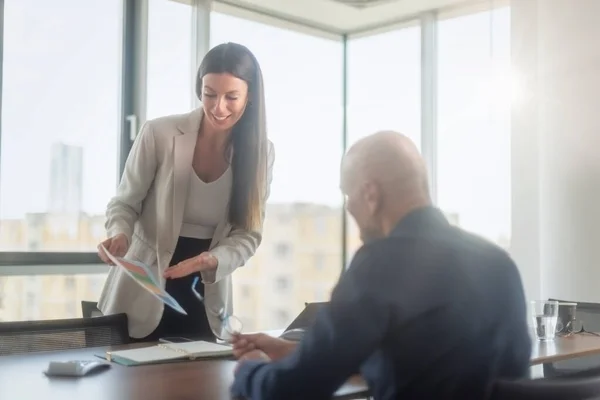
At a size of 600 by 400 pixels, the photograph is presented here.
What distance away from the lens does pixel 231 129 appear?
2371mm

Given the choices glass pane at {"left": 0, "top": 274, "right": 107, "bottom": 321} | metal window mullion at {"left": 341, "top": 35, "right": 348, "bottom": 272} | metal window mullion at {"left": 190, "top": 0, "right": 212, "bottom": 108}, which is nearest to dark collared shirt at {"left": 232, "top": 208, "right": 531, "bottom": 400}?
glass pane at {"left": 0, "top": 274, "right": 107, "bottom": 321}

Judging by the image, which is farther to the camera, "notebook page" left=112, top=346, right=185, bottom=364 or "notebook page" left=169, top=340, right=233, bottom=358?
"notebook page" left=169, top=340, right=233, bottom=358

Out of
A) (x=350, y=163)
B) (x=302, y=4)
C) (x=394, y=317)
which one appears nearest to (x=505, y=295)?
(x=394, y=317)

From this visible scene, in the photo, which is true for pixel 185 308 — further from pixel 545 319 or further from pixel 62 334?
pixel 545 319

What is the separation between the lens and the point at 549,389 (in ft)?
3.02

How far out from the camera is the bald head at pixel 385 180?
4.09ft

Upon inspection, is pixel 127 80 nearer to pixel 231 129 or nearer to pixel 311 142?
pixel 311 142

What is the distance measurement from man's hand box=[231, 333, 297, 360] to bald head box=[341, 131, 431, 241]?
1.19ft

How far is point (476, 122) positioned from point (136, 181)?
2580 mm

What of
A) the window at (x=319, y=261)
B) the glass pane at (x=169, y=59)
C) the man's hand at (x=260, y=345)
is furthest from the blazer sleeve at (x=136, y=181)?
the window at (x=319, y=261)

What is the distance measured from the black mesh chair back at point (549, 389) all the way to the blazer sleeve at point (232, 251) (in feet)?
4.06

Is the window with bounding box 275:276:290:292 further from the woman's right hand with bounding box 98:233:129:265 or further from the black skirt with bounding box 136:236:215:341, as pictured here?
the woman's right hand with bounding box 98:233:129:265

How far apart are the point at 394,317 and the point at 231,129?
1.38m

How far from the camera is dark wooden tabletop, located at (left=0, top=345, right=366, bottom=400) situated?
4.39 feet
